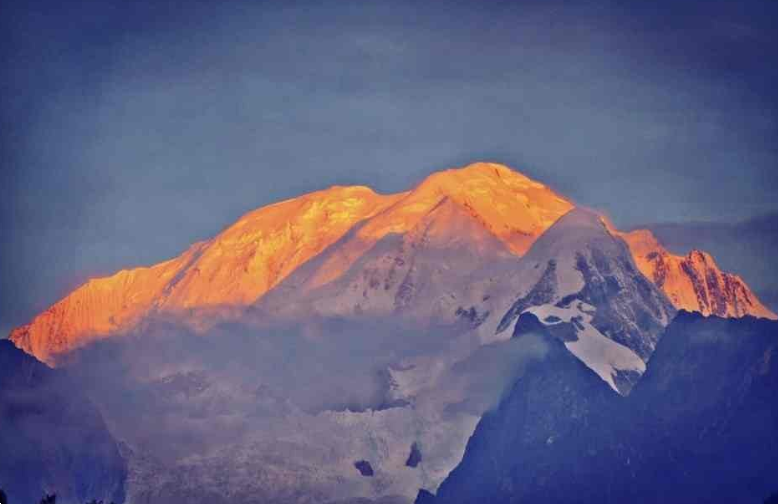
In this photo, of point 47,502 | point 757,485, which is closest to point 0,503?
point 47,502

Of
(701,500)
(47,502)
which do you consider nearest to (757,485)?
(701,500)

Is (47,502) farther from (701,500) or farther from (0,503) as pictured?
(701,500)

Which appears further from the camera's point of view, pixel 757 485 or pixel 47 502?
pixel 757 485

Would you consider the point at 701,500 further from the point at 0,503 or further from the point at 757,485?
the point at 0,503

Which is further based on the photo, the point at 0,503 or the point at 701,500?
the point at 701,500

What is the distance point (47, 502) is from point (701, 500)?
85224 mm

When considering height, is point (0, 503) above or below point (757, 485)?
above

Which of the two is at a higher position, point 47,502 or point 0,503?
point 0,503

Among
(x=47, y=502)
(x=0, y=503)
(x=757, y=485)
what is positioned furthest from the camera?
(x=757, y=485)

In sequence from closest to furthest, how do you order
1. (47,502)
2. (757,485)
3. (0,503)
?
(0,503), (47,502), (757,485)

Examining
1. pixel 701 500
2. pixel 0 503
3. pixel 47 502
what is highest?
pixel 0 503

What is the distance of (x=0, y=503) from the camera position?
3162 inches

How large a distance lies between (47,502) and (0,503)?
44758 millimetres

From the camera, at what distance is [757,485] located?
19300cm
